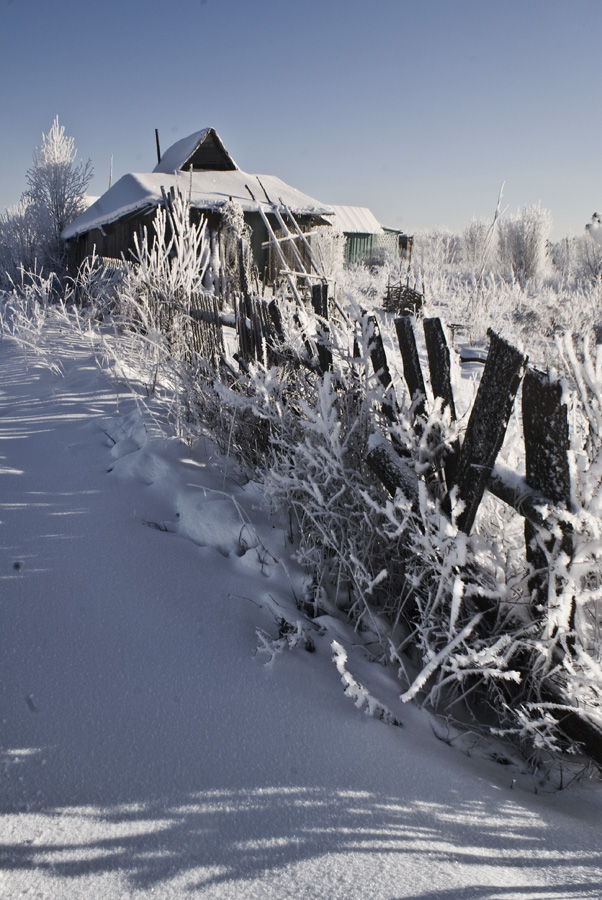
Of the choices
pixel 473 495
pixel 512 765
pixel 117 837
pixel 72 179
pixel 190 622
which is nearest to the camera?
pixel 117 837

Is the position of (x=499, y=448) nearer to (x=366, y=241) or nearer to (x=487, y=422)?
(x=487, y=422)

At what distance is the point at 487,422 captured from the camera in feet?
5.26

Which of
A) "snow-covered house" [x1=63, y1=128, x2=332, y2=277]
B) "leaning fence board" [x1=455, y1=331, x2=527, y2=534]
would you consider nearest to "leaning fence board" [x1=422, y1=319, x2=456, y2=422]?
"leaning fence board" [x1=455, y1=331, x2=527, y2=534]

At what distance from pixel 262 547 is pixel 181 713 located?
81 centimetres

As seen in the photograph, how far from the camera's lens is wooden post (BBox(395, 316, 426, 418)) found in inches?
72.7

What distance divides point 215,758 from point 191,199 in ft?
43.0

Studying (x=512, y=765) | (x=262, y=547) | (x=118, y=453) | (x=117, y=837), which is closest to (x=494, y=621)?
(x=512, y=765)

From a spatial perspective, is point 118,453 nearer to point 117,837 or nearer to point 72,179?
point 117,837

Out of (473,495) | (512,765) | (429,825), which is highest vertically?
(473,495)

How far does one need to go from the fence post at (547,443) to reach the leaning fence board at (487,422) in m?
0.05

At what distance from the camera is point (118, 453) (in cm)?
308

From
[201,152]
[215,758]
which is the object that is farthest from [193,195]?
[215,758]

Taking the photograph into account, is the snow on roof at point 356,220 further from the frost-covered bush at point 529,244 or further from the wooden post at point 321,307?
the wooden post at point 321,307

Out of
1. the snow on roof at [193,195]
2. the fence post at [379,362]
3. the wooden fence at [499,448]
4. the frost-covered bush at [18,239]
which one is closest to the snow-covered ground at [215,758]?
the wooden fence at [499,448]
